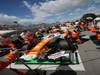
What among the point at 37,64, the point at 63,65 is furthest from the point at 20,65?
the point at 63,65

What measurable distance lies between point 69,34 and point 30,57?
6.18 meters

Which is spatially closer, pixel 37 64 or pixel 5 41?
pixel 37 64

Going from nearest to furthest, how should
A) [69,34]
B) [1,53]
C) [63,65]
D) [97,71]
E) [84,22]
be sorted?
1. [97,71]
2. [63,65]
3. [1,53]
4. [69,34]
5. [84,22]

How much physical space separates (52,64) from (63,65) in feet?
2.14

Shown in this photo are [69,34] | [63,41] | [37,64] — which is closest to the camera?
[37,64]

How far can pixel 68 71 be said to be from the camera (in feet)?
18.1

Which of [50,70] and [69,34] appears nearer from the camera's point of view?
[50,70]

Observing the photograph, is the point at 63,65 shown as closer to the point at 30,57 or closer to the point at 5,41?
the point at 30,57

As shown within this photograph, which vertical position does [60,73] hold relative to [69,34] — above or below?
below

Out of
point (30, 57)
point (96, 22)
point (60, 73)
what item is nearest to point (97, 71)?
point (60, 73)

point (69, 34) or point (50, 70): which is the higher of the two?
point (69, 34)

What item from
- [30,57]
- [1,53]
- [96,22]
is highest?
[96,22]

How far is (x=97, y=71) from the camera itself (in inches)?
205

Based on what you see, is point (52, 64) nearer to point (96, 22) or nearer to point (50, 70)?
point (50, 70)
